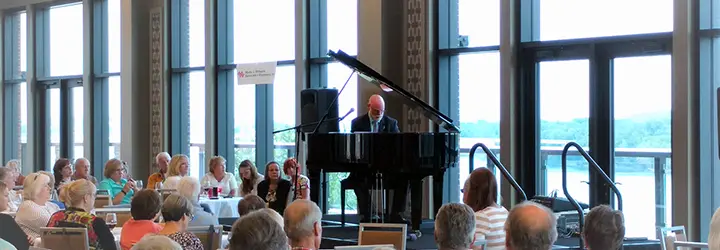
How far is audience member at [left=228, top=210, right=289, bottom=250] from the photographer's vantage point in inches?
139

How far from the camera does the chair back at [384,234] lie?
5.66 metres

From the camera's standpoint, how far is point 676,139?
27.9 ft

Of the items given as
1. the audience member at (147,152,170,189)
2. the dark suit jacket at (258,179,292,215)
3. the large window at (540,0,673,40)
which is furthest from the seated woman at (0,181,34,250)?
the large window at (540,0,673,40)

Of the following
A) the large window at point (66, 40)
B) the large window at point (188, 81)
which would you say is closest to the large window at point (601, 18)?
the large window at point (188, 81)

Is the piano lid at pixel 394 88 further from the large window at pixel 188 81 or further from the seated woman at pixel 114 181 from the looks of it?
the large window at pixel 188 81

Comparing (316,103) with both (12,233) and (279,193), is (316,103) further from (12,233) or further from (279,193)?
(12,233)

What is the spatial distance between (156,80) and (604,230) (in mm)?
12273

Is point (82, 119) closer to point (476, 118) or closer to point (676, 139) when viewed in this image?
point (476, 118)

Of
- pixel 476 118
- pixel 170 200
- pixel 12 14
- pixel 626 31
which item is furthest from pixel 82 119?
pixel 170 200

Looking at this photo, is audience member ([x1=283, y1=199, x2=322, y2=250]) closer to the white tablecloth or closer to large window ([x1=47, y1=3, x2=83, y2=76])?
the white tablecloth

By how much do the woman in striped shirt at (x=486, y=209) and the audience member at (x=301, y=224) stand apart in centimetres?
149

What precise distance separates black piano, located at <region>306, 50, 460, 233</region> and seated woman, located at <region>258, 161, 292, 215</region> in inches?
46.1

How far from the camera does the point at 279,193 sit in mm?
9602

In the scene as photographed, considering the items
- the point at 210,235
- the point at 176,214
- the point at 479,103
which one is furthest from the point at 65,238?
the point at 479,103
